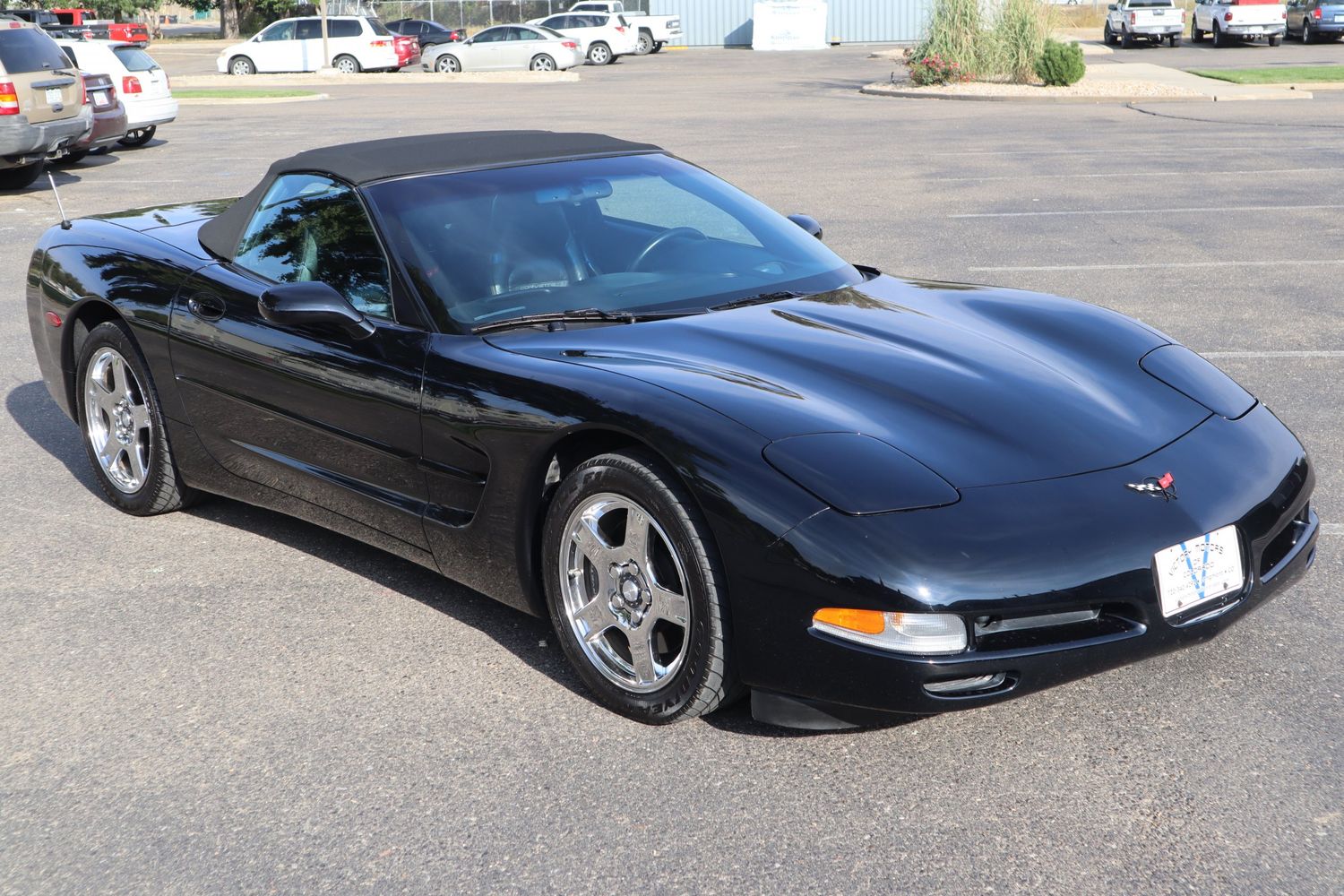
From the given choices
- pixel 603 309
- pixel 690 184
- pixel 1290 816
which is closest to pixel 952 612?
pixel 1290 816

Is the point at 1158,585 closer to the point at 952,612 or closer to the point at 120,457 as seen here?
the point at 952,612

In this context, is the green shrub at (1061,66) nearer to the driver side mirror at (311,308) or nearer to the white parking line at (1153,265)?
the white parking line at (1153,265)

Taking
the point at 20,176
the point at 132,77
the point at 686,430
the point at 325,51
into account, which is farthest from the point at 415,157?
the point at 325,51

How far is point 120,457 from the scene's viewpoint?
5.56 m

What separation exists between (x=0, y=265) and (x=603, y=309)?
8898 mm

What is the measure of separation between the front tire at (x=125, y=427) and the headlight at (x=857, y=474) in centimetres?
292

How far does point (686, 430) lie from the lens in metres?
3.45

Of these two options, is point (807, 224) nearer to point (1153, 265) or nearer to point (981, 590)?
point (981, 590)

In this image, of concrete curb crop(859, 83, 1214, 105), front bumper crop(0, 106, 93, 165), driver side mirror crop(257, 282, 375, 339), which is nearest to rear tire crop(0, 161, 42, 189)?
front bumper crop(0, 106, 93, 165)

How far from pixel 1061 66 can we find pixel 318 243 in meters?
24.7

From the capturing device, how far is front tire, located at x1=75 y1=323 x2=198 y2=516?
17.5ft

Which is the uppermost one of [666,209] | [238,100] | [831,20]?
[831,20]

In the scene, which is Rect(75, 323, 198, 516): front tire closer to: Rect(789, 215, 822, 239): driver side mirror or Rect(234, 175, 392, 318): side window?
Rect(234, 175, 392, 318): side window

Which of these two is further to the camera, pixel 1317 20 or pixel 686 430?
pixel 1317 20
